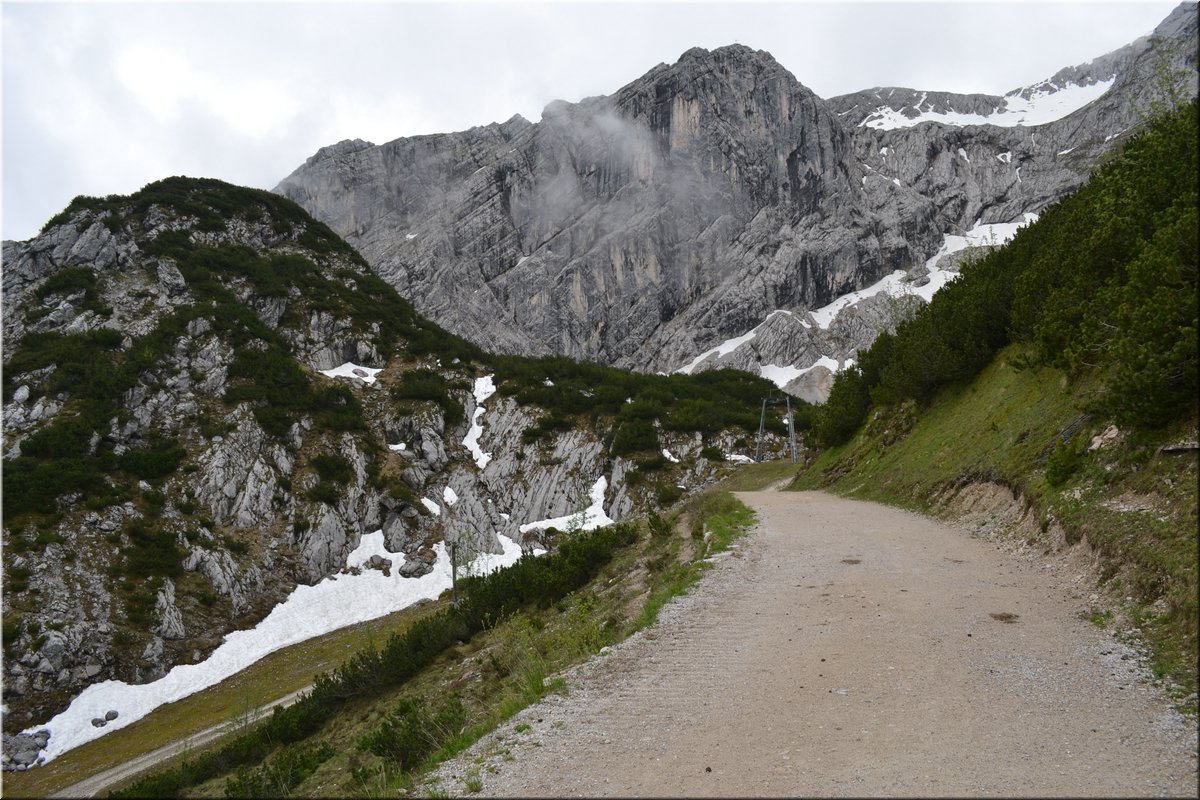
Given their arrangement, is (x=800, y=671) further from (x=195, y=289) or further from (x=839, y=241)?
(x=839, y=241)

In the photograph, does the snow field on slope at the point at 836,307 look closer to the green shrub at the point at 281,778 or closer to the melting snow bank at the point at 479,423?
the melting snow bank at the point at 479,423

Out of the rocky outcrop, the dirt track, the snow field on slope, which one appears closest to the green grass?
the dirt track

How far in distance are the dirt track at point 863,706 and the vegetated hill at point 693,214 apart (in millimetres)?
114011

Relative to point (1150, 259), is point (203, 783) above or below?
below

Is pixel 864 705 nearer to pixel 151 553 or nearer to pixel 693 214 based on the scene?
pixel 151 553

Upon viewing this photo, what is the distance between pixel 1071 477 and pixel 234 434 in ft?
167

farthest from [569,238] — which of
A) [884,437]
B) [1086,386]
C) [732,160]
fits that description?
[1086,386]

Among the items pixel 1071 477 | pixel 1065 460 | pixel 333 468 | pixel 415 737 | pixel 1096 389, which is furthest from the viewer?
pixel 333 468

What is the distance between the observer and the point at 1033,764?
16.0 feet

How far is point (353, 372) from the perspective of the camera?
2400 inches

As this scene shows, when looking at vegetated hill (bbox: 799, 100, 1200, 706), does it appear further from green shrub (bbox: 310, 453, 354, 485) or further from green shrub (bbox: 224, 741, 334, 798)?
green shrub (bbox: 310, 453, 354, 485)

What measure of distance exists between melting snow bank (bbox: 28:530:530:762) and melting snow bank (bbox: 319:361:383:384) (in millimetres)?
19686

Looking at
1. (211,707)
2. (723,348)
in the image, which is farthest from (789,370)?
(211,707)

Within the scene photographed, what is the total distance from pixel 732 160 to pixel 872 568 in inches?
5549
